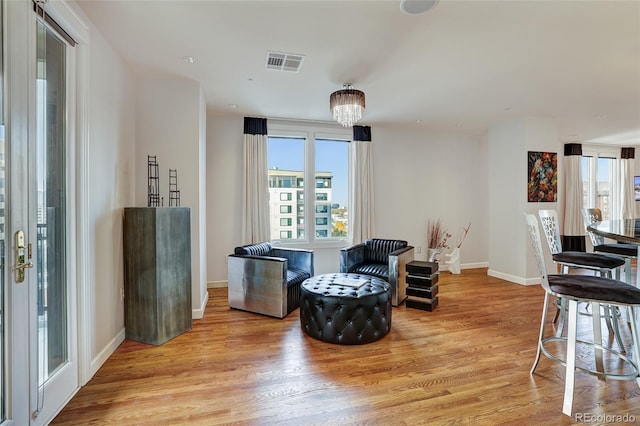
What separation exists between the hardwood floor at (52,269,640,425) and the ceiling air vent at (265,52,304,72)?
289 cm

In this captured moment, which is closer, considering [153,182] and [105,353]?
[105,353]

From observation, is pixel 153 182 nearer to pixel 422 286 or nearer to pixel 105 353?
pixel 105 353

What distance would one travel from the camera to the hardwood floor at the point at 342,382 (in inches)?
74.3

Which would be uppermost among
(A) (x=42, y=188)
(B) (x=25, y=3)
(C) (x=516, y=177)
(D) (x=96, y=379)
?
(B) (x=25, y=3)

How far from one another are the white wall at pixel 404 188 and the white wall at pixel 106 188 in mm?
1866


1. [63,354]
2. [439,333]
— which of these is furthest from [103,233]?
[439,333]

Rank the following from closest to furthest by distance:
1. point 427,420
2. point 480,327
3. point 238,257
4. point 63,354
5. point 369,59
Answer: point 427,420, point 63,354, point 369,59, point 480,327, point 238,257

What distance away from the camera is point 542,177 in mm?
5004

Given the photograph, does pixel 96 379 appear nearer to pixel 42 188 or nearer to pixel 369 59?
pixel 42 188

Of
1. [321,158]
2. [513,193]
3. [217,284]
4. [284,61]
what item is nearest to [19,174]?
[284,61]

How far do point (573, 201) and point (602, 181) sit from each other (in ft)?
4.84

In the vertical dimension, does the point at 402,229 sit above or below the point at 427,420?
above

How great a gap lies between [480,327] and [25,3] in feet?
14.9

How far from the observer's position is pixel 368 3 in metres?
2.12
